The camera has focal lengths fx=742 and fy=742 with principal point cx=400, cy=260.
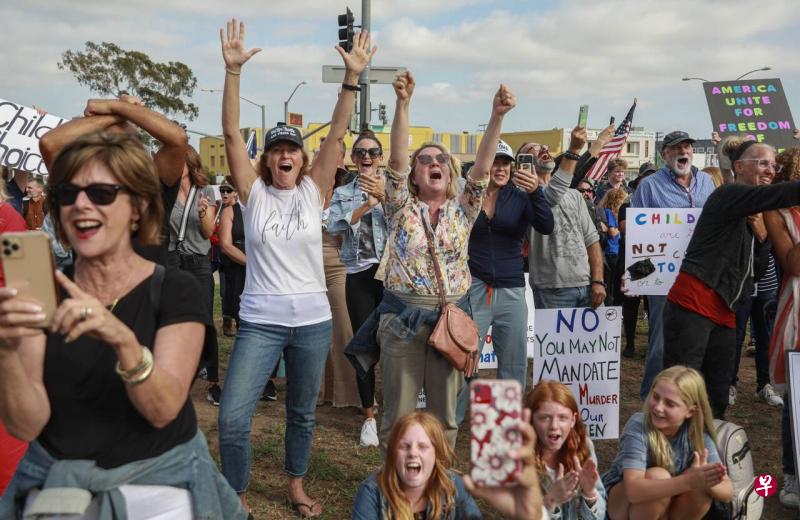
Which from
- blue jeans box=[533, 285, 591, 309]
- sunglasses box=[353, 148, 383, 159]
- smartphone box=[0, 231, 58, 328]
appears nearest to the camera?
smartphone box=[0, 231, 58, 328]

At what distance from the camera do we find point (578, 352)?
5117 mm

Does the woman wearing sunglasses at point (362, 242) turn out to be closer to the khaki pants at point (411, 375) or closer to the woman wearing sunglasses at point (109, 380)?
the khaki pants at point (411, 375)

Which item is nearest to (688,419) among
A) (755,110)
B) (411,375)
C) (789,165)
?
(411,375)

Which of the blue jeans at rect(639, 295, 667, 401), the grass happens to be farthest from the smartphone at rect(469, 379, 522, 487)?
the blue jeans at rect(639, 295, 667, 401)

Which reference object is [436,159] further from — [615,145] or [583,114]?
[615,145]

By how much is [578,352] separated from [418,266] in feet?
6.11

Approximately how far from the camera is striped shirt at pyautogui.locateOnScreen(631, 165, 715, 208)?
5676 millimetres

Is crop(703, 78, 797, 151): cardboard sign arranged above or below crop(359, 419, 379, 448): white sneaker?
above

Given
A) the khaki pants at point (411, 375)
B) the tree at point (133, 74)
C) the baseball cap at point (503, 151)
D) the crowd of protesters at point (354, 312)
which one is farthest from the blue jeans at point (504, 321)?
the tree at point (133, 74)

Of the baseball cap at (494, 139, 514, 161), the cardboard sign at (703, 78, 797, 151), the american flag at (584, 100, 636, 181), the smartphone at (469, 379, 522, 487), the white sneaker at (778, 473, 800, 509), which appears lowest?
the white sneaker at (778, 473, 800, 509)

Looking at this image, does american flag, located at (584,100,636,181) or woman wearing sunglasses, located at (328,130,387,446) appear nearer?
woman wearing sunglasses, located at (328,130,387,446)

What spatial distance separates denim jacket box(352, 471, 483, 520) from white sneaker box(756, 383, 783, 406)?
4.16m

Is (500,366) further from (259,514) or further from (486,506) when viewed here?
(259,514)

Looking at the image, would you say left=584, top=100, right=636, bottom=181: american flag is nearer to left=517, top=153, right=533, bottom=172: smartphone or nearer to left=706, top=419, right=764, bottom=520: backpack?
left=517, top=153, right=533, bottom=172: smartphone
